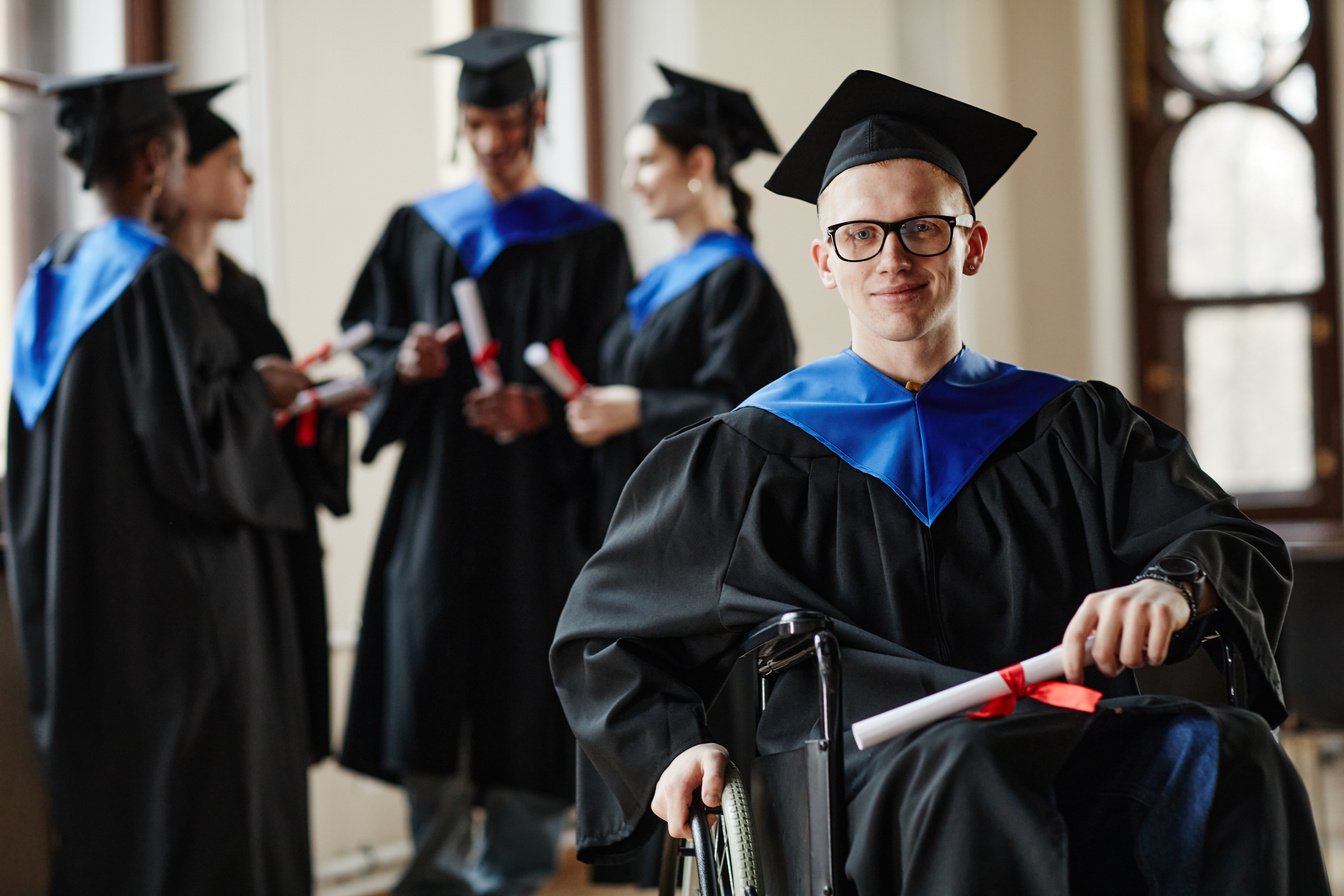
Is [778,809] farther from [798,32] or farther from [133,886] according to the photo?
[798,32]

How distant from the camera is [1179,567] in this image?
1.84 meters

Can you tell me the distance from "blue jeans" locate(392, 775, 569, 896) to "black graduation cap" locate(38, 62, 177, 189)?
171cm

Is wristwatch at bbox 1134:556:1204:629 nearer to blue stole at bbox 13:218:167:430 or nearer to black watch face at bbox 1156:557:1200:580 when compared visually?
black watch face at bbox 1156:557:1200:580

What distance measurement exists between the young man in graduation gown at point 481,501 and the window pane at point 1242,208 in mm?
3757

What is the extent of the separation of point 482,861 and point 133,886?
1.18 meters

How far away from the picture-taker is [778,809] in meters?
1.96

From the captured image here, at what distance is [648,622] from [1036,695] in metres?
0.55

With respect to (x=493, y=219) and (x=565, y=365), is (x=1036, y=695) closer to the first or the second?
(x=565, y=365)

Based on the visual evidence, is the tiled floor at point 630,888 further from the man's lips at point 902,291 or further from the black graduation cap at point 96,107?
the man's lips at point 902,291

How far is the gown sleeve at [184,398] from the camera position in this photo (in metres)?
3.22

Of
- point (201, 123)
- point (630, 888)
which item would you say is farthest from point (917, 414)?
point (630, 888)

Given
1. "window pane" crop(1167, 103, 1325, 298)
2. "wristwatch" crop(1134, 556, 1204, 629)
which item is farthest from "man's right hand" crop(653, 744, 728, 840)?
"window pane" crop(1167, 103, 1325, 298)

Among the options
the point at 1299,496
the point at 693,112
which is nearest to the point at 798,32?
the point at 693,112

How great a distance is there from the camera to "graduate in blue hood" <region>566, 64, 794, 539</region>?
3803mm
